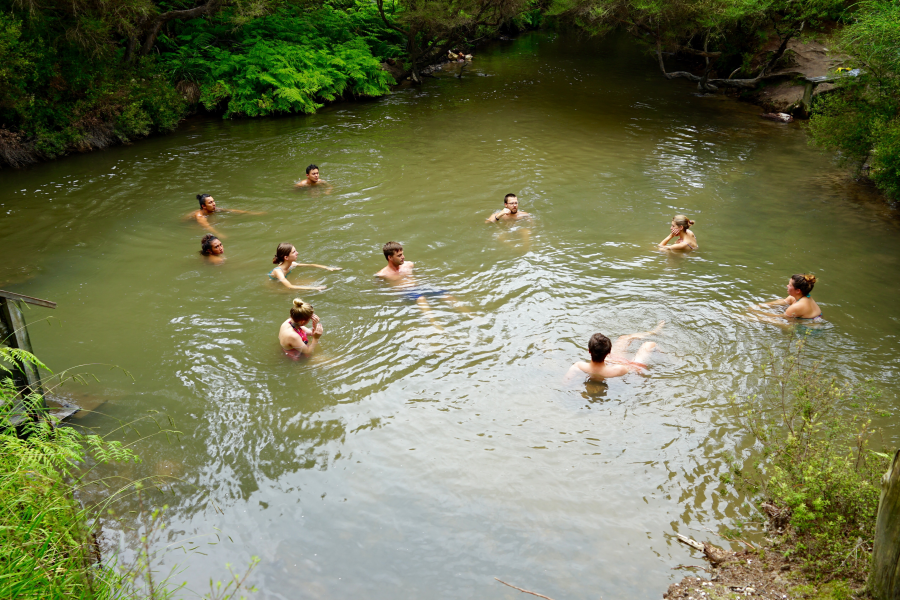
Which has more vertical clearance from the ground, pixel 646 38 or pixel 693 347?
pixel 646 38

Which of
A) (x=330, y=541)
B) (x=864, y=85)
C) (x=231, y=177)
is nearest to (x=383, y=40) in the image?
(x=231, y=177)

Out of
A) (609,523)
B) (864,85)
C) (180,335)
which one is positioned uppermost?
(864,85)

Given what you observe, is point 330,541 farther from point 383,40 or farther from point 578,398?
point 383,40

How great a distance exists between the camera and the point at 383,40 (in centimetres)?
2791

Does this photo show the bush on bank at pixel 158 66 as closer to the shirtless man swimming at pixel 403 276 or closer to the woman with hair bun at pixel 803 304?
the shirtless man swimming at pixel 403 276

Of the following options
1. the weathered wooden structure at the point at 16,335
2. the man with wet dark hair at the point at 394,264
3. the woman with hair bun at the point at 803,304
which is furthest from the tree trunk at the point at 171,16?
the woman with hair bun at the point at 803,304

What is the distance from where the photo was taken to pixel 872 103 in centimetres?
1264

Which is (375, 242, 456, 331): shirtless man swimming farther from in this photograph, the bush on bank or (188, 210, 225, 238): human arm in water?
the bush on bank

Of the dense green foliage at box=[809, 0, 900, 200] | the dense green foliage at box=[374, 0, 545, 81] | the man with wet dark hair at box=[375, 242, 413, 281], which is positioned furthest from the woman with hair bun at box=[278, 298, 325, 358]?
the dense green foliage at box=[374, 0, 545, 81]

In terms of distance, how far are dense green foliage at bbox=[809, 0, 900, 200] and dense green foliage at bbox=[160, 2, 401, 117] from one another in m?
16.3

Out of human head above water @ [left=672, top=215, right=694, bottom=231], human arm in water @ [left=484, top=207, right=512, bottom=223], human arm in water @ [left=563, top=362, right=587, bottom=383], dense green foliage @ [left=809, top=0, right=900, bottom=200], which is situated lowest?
human arm in water @ [left=563, top=362, right=587, bottom=383]

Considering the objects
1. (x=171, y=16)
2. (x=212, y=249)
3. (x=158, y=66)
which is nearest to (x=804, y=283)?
(x=212, y=249)

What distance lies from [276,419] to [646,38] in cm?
2688

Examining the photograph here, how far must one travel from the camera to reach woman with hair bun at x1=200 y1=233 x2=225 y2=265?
10.7 meters
